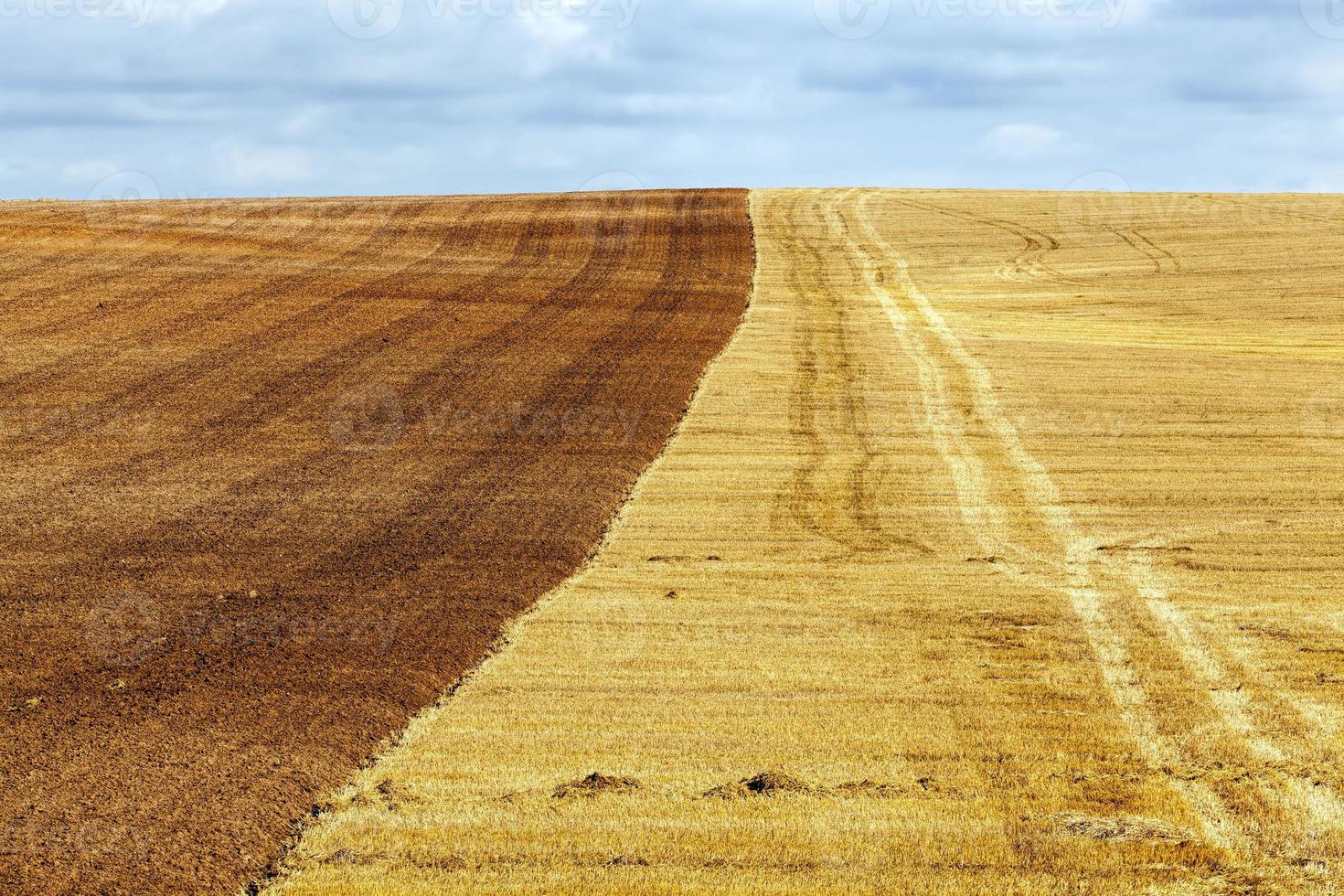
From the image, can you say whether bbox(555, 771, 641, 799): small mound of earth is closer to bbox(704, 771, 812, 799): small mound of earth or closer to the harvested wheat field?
the harvested wheat field

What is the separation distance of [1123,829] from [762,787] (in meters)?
2.59

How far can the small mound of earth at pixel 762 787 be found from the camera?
30.4 feet

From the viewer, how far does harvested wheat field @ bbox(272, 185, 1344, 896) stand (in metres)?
8.50

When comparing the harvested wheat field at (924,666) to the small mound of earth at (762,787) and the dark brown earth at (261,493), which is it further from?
the dark brown earth at (261,493)

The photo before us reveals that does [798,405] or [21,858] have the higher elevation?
[798,405]

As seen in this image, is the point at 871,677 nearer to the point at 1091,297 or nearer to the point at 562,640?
the point at 562,640

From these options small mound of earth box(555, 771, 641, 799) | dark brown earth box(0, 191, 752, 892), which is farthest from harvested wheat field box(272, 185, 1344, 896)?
dark brown earth box(0, 191, 752, 892)

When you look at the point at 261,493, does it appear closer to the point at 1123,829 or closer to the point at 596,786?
the point at 596,786

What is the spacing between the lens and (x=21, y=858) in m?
8.20

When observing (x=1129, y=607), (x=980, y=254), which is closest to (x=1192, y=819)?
(x=1129, y=607)

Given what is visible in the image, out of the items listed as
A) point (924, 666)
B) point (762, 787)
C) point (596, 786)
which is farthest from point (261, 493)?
point (762, 787)

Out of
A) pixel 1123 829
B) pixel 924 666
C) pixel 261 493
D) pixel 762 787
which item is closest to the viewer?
pixel 1123 829

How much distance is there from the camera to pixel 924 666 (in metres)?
11.9

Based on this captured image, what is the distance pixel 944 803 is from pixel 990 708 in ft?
6.37
